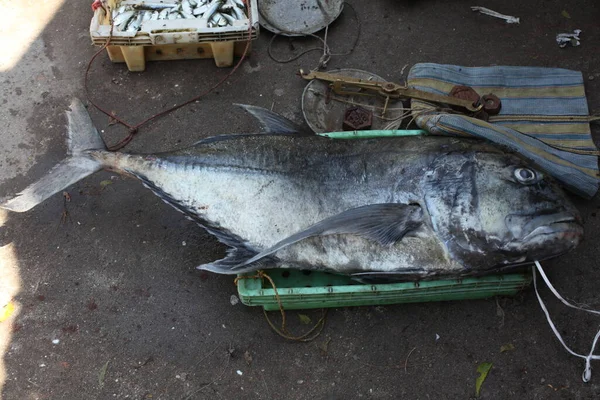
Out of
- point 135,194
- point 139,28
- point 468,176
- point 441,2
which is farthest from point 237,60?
point 468,176

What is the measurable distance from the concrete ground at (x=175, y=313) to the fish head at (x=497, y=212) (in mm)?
643

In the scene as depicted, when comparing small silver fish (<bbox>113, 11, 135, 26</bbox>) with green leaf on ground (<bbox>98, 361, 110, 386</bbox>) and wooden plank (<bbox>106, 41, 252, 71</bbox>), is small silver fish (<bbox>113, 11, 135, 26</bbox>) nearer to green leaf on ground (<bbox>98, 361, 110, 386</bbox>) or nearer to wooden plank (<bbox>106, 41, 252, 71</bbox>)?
wooden plank (<bbox>106, 41, 252, 71</bbox>)

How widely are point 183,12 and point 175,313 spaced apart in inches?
85.5

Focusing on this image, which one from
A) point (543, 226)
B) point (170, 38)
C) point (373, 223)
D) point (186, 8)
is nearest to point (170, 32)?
point (170, 38)

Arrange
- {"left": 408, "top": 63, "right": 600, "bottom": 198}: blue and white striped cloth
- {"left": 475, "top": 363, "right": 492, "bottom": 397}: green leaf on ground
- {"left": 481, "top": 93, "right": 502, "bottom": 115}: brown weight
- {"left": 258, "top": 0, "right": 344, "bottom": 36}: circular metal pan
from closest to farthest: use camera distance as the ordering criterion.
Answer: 1. {"left": 475, "top": 363, "right": 492, "bottom": 397}: green leaf on ground
2. {"left": 408, "top": 63, "right": 600, "bottom": 198}: blue and white striped cloth
3. {"left": 481, "top": 93, "right": 502, "bottom": 115}: brown weight
4. {"left": 258, "top": 0, "right": 344, "bottom": 36}: circular metal pan

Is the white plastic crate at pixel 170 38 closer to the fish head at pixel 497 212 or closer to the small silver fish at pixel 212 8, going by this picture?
the small silver fish at pixel 212 8

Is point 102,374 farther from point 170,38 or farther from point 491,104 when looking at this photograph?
point 491,104

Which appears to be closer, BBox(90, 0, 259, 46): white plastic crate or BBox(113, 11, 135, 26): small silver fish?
BBox(90, 0, 259, 46): white plastic crate

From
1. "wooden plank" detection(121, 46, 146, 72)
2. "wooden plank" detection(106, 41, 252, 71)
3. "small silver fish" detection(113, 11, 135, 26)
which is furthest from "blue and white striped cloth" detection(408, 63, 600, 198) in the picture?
"small silver fish" detection(113, 11, 135, 26)

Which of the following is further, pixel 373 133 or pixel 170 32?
pixel 170 32

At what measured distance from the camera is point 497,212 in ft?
8.02

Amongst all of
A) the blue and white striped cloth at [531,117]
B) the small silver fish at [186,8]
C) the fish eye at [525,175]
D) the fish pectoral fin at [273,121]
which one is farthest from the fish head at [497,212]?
the small silver fish at [186,8]

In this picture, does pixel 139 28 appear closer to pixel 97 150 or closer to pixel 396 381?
pixel 97 150

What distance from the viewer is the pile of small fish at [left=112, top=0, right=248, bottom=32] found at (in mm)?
3637
